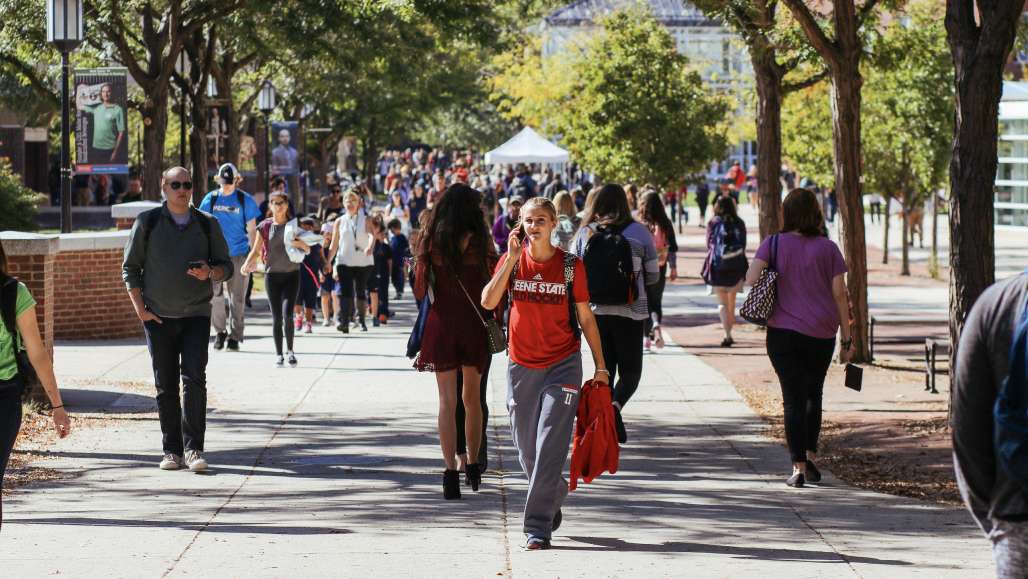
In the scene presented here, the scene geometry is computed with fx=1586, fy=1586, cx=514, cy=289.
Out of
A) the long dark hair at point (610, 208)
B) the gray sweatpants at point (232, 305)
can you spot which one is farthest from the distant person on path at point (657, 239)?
the gray sweatpants at point (232, 305)

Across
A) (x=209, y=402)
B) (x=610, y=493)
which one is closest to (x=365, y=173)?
(x=209, y=402)

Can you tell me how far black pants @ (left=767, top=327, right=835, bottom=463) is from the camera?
28.8ft

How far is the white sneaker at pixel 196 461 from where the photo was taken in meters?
9.17

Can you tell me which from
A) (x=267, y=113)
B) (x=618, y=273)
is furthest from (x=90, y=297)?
(x=267, y=113)

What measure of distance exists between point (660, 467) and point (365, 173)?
190ft

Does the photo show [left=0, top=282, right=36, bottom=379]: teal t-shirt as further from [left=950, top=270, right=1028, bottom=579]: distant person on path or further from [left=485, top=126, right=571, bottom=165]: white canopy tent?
[left=485, top=126, right=571, bottom=165]: white canopy tent

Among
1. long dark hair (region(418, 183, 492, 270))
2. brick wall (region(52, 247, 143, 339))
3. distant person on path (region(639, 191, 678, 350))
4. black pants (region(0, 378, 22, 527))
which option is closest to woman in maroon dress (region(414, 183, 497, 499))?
long dark hair (region(418, 183, 492, 270))

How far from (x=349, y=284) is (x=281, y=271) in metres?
3.65

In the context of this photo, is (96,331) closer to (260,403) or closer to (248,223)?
(248,223)

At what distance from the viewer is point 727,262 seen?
17.0 m

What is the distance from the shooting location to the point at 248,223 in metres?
15.3

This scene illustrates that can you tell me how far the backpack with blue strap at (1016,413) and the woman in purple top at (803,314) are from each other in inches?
204

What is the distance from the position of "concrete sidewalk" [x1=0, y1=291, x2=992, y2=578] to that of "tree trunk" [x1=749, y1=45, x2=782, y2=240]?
6.51m

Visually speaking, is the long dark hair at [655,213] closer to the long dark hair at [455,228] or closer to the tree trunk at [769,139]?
the tree trunk at [769,139]
